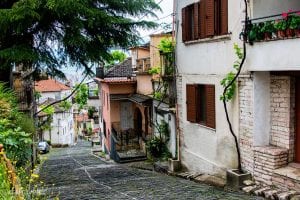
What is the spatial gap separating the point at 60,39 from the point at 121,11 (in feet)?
8.22

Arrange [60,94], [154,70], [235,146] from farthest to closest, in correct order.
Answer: [60,94]
[154,70]
[235,146]

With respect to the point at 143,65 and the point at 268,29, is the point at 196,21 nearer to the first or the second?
the point at 268,29

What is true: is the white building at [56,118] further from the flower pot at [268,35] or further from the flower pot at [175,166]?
the flower pot at [268,35]

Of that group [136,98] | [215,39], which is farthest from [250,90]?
[136,98]

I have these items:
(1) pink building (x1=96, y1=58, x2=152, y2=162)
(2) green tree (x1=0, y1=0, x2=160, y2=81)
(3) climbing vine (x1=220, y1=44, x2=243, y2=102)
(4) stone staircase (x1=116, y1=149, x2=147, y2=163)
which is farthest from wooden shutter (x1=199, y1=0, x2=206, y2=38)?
(1) pink building (x1=96, y1=58, x2=152, y2=162)

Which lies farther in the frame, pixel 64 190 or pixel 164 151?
pixel 164 151

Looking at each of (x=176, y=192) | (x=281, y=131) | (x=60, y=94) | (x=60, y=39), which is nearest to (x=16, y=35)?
(x=60, y=39)

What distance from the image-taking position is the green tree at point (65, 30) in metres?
13.4

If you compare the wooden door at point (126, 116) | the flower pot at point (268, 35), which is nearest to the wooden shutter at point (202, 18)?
the flower pot at point (268, 35)

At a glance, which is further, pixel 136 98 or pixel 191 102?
pixel 136 98

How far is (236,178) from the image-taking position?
36.0ft

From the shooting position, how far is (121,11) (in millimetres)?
15766

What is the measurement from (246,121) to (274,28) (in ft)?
Answer: 8.84

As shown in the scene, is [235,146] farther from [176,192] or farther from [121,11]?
[121,11]
